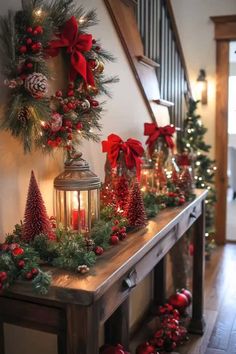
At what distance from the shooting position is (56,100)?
1458mm

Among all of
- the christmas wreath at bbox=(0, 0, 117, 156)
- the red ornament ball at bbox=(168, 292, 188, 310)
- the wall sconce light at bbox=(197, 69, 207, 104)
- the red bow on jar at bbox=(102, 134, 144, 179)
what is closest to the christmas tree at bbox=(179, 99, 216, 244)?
the wall sconce light at bbox=(197, 69, 207, 104)

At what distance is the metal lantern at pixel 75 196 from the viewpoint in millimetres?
1424

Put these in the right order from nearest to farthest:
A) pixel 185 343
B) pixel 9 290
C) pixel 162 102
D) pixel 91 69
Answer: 1. pixel 9 290
2. pixel 91 69
3. pixel 185 343
4. pixel 162 102

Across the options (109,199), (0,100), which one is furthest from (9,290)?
(109,199)

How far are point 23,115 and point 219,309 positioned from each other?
233cm

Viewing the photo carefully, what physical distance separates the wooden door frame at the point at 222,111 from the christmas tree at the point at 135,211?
3225 mm

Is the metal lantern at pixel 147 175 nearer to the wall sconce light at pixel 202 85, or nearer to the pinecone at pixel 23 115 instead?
the pinecone at pixel 23 115

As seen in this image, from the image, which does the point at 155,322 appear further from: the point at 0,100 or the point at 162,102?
the point at 0,100

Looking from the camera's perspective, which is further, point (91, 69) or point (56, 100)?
point (91, 69)

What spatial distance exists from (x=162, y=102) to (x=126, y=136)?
68 cm

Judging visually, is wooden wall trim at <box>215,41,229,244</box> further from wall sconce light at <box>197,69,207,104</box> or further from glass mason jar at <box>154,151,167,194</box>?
glass mason jar at <box>154,151,167,194</box>

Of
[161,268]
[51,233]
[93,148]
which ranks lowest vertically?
[161,268]

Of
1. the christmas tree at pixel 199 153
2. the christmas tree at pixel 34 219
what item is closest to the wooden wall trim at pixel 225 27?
the christmas tree at pixel 199 153

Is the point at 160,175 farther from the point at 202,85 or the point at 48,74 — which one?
the point at 202,85
